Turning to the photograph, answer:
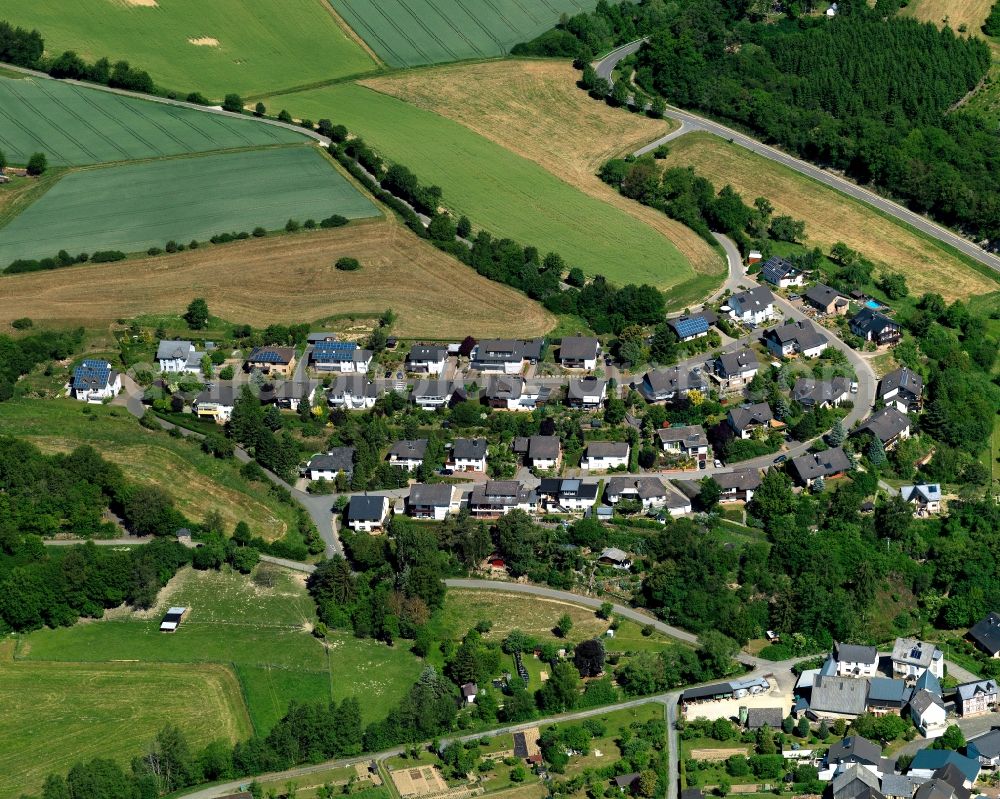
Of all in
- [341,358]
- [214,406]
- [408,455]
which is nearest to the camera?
[408,455]

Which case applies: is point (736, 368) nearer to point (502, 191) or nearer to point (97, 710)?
point (502, 191)

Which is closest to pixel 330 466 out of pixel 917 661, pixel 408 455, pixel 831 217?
pixel 408 455

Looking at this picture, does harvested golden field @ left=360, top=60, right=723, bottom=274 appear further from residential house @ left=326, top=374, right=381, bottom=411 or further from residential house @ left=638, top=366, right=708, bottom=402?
residential house @ left=326, top=374, right=381, bottom=411

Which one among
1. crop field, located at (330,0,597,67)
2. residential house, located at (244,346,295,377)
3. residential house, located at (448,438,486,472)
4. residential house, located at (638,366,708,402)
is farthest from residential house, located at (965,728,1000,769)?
crop field, located at (330,0,597,67)

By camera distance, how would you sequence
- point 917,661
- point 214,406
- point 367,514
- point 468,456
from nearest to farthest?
1. point 917,661
2. point 367,514
3. point 468,456
4. point 214,406

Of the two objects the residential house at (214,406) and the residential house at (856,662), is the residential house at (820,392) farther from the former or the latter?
the residential house at (214,406)

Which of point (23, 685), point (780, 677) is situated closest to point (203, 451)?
point (23, 685)
